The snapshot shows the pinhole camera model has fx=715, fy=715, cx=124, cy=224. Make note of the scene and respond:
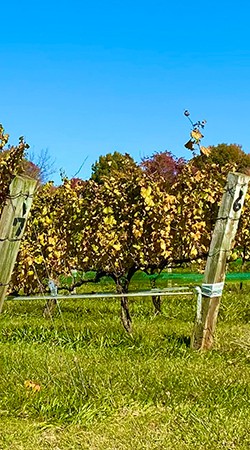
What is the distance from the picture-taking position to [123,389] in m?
4.59

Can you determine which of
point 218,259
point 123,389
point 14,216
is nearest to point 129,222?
point 218,259

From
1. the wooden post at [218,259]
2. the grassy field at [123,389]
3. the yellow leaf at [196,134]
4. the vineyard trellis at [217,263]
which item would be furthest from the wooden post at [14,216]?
the wooden post at [218,259]

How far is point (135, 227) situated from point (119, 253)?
1.17 feet

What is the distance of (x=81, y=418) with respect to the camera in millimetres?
4070

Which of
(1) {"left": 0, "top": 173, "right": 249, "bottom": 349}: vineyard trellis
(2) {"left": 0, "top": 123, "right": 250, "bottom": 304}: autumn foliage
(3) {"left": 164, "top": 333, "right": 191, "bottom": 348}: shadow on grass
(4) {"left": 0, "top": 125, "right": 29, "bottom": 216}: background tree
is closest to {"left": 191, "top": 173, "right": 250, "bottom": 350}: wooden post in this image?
(1) {"left": 0, "top": 173, "right": 249, "bottom": 349}: vineyard trellis

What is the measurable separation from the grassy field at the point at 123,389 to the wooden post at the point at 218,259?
17 centimetres

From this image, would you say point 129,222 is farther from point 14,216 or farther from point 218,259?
point 14,216

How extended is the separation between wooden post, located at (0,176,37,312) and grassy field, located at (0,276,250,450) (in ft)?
2.94

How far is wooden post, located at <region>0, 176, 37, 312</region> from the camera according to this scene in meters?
4.08

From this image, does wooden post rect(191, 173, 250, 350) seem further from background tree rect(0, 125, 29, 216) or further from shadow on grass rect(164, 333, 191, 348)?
background tree rect(0, 125, 29, 216)

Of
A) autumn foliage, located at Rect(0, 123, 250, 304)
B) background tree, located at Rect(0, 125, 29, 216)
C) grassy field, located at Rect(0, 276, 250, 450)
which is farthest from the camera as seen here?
autumn foliage, located at Rect(0, 123, 250, 304)

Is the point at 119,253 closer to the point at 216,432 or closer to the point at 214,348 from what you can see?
the point at 214,348

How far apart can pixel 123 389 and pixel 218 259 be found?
5.63ft

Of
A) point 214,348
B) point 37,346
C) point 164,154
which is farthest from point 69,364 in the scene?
point 164,154
